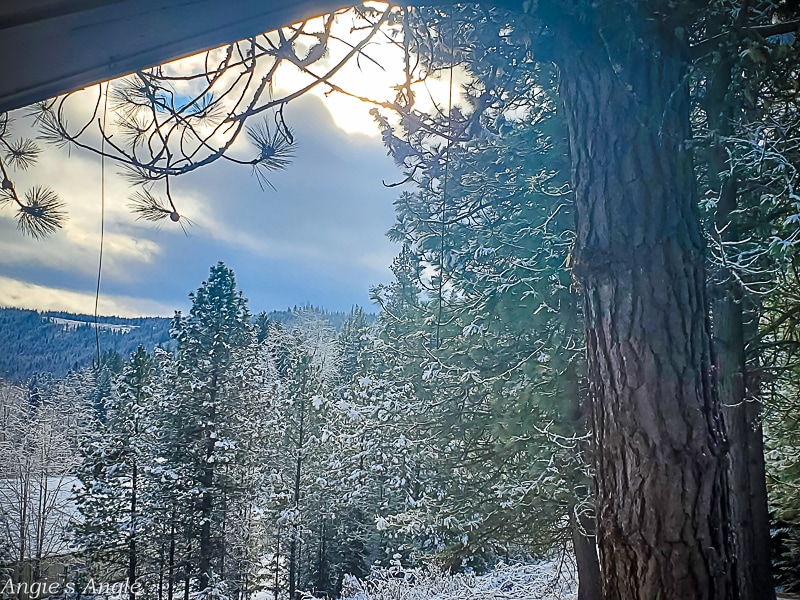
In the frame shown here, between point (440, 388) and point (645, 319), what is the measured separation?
7.53ft

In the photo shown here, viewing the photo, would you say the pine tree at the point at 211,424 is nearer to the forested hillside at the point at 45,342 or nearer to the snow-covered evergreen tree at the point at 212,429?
the snow-covered evergreen tree at the point at 212,429

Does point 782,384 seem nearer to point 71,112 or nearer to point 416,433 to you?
point 416,433

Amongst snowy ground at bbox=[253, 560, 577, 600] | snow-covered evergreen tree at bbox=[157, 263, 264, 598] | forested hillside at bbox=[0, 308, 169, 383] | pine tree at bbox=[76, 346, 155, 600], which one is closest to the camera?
forested hillside at bbox=[0, 308, 169, 383]

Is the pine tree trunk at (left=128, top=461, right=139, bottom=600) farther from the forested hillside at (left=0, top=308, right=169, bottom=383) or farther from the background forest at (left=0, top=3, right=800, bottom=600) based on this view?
the forested hillside at (left=0, top=308, right=169, bottom=383)

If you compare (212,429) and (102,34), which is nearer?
(102,34)

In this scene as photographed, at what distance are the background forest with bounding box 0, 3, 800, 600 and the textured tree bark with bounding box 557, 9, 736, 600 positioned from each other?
0.19 feet

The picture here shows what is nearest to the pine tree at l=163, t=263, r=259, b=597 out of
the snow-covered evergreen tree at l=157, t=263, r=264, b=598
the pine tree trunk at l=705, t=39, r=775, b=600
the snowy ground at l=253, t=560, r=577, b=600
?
the snow-covered evergreen tree at l=157, t=263, r=264, b=598

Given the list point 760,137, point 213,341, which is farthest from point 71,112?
point 213,341

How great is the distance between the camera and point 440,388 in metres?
2.98

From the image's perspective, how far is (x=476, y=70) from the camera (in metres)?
1.60

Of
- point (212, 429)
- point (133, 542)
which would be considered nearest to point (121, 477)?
point (133, 542)

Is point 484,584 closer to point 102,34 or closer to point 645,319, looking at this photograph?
point 645,319

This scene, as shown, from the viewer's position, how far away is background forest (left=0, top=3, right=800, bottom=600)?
1634mm

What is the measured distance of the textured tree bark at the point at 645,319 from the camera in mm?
704
